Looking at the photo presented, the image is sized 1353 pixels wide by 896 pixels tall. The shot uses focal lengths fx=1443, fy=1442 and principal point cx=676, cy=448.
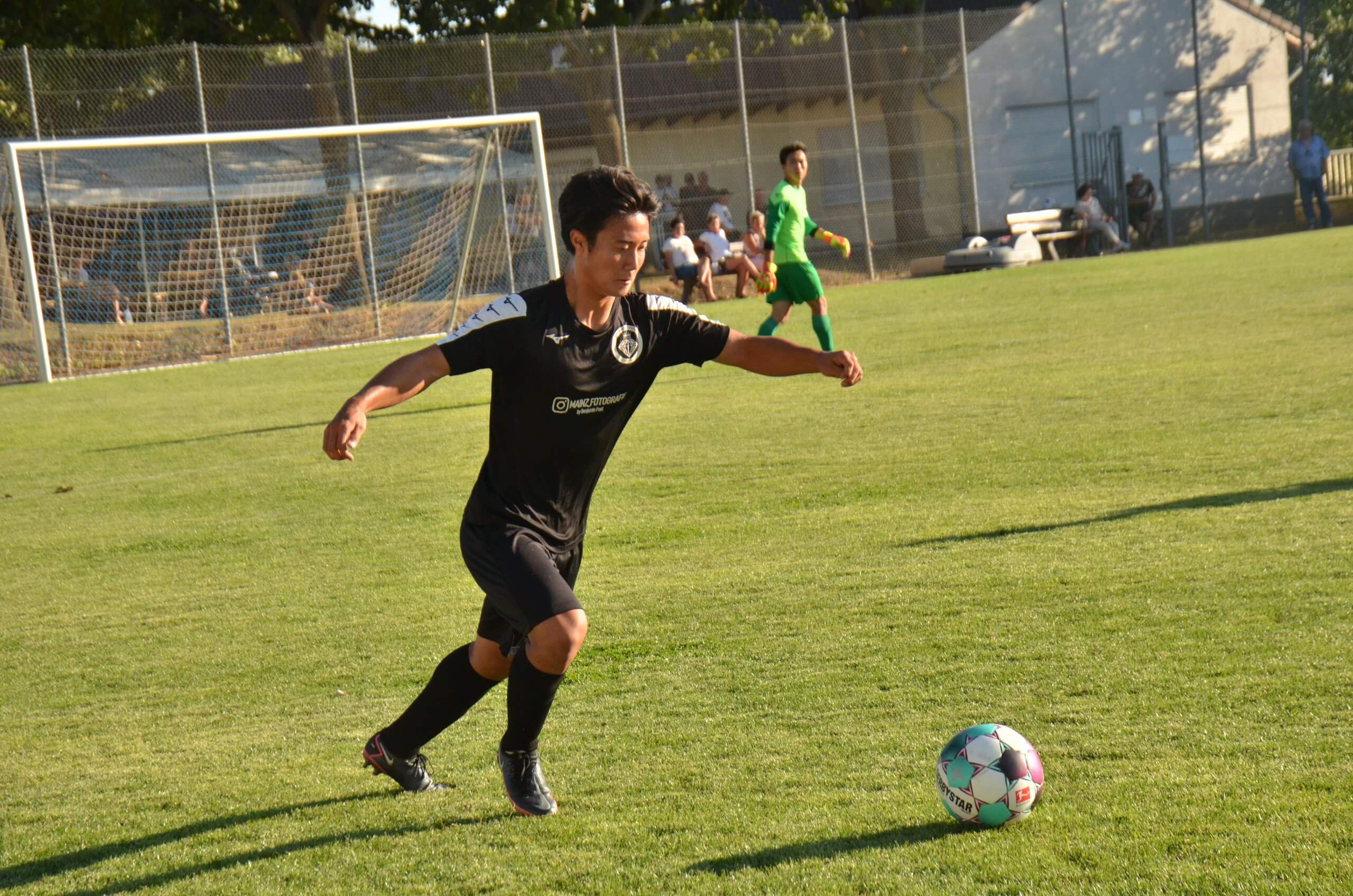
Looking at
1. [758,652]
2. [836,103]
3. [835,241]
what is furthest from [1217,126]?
[758,652]

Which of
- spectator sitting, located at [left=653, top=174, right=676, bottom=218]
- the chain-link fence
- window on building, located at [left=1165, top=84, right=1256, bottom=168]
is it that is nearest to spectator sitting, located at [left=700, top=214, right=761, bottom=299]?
spectator sitting, located at [left=653, top=174, right=676, bottom=218]

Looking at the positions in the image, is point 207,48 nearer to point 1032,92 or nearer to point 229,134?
point 229,134

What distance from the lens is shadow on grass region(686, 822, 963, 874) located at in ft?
10.9

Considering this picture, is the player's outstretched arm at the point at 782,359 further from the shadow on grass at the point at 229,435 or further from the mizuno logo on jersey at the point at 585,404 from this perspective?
the shadow on grass at the point at 229,435

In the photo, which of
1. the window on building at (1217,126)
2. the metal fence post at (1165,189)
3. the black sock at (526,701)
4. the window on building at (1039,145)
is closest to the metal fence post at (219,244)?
the black sock at (526,701)

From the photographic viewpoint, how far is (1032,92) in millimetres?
29891

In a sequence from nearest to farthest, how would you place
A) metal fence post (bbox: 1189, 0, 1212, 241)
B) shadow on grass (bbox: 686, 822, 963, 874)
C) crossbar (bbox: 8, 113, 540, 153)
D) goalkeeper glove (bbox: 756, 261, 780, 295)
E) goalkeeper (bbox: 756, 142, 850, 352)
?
shadow on grass (bbox: 686, 822, 963, 874), goalkeeper glove (bbox: 756, 261, 780, 295), goalkeeper (bbox: 756, 142, 850, 352), crossbar (bbox: 8, 113, 540, 153), metal fence post (bbox: 1189, 0, 1212, 241)

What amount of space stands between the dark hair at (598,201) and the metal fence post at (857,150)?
21953 millimetres

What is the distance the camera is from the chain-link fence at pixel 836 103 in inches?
770

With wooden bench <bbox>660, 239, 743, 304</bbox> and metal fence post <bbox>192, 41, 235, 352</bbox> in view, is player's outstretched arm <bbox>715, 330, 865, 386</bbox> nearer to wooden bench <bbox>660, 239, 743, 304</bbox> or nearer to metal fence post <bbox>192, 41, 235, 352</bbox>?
metal fence post <bbox>192, 41, 235, 352</bbox>

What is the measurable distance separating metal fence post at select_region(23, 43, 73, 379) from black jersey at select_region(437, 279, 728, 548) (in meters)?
15.8

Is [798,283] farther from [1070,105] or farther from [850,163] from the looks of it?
[1070,105]

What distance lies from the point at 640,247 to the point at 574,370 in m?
0.37

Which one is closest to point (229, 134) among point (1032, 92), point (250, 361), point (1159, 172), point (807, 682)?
point (250, 361)
